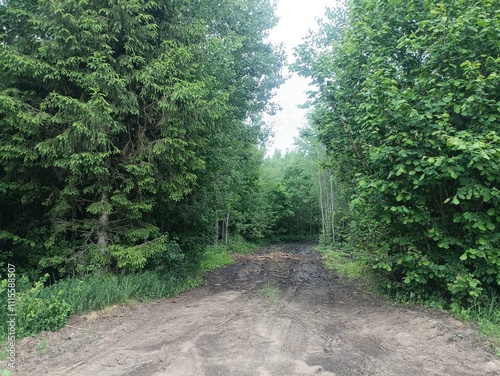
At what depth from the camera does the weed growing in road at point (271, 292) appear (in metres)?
6.66

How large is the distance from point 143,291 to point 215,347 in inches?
121

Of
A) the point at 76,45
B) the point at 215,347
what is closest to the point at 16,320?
the point at 215,347

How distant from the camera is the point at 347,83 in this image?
675 centimetres

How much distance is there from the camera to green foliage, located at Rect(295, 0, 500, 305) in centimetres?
452

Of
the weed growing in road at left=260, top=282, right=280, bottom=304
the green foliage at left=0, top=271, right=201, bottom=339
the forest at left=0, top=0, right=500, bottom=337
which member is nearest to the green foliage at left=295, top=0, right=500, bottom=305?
the forest at left=0, top=0, right=500, bottom=337

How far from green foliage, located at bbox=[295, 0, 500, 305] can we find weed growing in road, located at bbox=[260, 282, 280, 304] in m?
2.41

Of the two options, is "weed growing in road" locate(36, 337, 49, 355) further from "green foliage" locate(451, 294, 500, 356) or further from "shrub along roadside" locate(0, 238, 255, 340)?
"green foliage" locate(451, 294, 500, 356)

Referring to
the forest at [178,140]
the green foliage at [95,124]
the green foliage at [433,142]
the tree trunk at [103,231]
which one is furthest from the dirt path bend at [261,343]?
the green foliage at [95,124]

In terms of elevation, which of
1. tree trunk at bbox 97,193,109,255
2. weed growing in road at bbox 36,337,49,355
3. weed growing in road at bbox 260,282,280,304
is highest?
tree trunk at bbox 97,193,109,255

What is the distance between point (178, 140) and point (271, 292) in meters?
A: 4.28

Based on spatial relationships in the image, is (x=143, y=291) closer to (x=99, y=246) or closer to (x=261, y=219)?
(x=99, y=246)

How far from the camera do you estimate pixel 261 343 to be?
403cm

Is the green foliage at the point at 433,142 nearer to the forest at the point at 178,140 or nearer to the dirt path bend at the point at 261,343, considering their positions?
the forest at the point at 178,140

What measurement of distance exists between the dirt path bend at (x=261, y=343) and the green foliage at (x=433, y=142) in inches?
40.5
